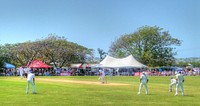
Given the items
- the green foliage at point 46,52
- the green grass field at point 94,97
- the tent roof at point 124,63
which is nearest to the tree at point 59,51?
the green foliage at point 46,52

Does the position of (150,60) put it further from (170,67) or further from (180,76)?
(180,76)

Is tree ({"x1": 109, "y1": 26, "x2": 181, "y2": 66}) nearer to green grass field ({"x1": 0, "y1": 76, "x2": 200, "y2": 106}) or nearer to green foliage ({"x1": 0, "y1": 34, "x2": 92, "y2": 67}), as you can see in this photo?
green foliage ({"x1": 0, "y1": 34, "x2": 92, "y2": 67})

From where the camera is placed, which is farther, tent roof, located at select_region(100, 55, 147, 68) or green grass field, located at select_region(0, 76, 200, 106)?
tent roof, located at select_region(100, 55, 147, 68)

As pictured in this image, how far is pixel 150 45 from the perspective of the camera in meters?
95.9

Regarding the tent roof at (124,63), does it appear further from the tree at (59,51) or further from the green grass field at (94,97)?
the green grass field at (94,97)

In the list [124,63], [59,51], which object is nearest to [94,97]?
[124,63]

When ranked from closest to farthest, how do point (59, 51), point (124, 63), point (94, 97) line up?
point (94, 97) < point (124, 63) < point (59, 51)

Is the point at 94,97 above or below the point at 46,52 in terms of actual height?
below

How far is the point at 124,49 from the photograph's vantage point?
100500 mm

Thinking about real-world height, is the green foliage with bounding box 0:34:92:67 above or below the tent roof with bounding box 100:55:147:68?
above

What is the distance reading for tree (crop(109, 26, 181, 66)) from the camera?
95.6 metres

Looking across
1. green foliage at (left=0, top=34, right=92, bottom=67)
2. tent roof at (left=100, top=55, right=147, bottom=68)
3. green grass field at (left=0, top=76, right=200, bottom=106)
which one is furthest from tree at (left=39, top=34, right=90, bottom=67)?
green grass field at (left=0, top=76, right=200, bottom=106)

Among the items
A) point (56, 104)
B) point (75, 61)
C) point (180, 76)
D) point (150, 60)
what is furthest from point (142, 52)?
point (56, 104)

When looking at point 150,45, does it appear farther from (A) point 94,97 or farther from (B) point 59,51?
(A) point 94,97
